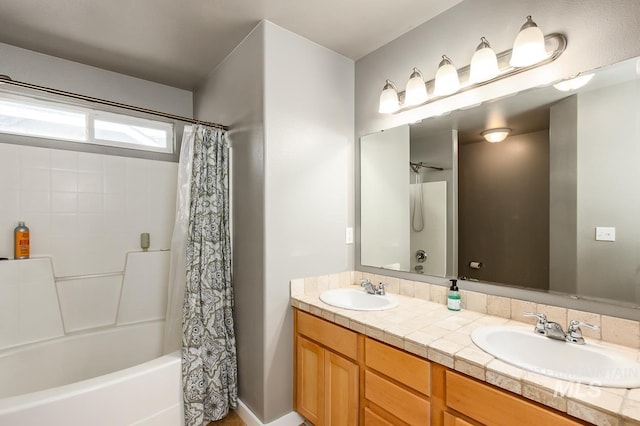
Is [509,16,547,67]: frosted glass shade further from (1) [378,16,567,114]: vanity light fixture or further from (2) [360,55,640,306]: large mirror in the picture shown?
(2) [360,55,640,306]: large mirror

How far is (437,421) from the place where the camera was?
3.80 feet

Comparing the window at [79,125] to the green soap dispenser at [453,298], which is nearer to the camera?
the green soap dispenser at [453,298]

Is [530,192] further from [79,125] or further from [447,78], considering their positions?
[79,125]

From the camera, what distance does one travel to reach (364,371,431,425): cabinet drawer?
47.3 inches

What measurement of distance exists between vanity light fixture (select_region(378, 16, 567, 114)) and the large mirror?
128 millimetres

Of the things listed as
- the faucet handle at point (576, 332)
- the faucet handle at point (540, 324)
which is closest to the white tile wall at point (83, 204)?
the faucet handle at point (540, 324)

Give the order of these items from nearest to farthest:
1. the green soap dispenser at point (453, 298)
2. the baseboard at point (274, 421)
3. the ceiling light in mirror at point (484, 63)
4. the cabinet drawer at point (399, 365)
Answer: the cabinet drawer at point (399, 365), the ceiling light in mirror at point (484, 63), the green soap dispenser at point (453, 298), the baseboard at point (274, 421)

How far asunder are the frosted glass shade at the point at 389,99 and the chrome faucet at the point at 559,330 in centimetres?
139

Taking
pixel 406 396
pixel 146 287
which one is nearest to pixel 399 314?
pixel 406 396

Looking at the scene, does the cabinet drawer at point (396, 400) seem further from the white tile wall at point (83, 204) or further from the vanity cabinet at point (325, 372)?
the white tile wall at point (83, 204)

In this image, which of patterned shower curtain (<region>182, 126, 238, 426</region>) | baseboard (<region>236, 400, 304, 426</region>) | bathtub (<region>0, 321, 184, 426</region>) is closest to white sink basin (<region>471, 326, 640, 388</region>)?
baseboard (<region>236, 400, 304, 426</region>)

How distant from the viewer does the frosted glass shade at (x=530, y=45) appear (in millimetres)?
1315

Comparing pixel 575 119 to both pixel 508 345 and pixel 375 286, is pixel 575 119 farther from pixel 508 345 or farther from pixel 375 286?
pixel 375 286

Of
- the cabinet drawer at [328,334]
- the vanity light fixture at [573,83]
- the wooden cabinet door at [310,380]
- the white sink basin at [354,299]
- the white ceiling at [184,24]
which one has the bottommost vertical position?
the wooden cabinet door at [310,380]
